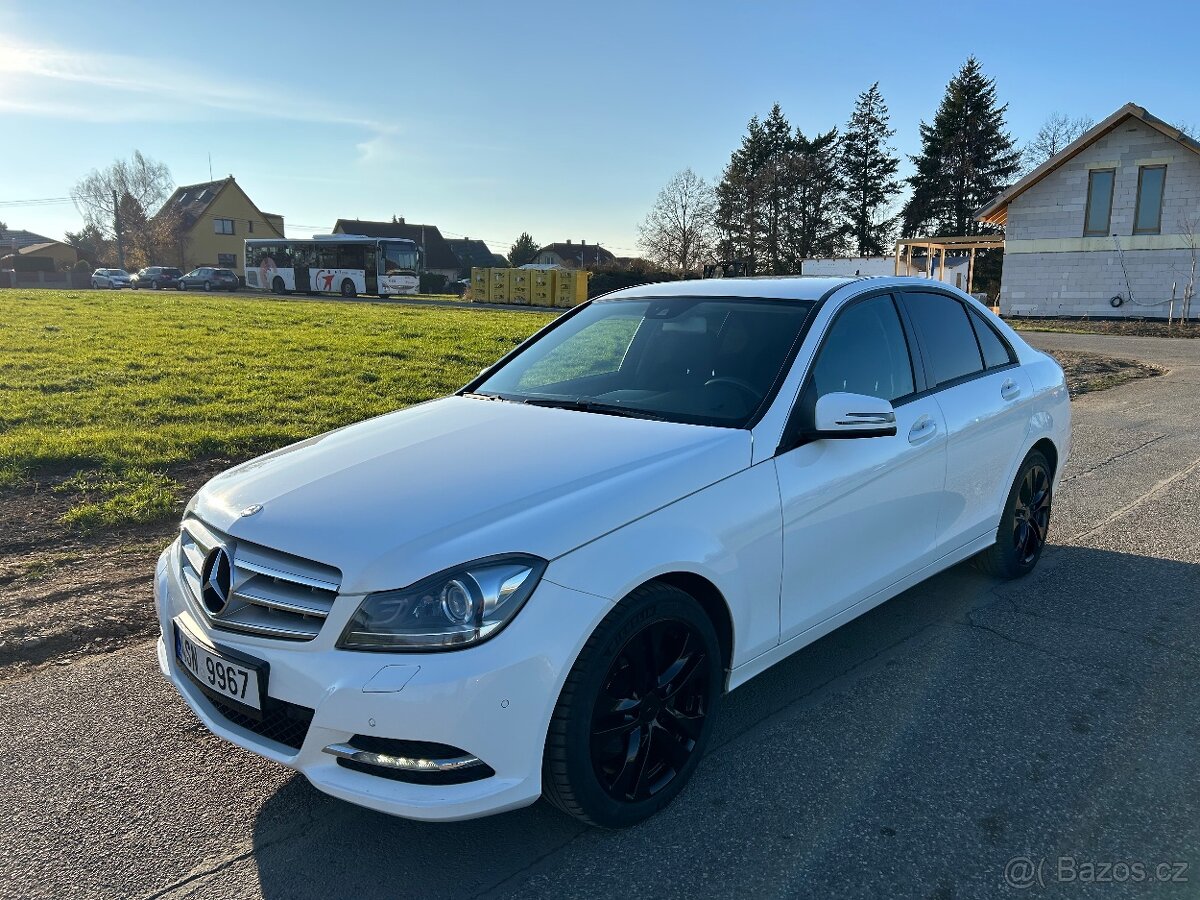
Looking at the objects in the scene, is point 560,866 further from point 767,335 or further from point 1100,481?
point 1100,481

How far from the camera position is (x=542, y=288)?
41.2 m

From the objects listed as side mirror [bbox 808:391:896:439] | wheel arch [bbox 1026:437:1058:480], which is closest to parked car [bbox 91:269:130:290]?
wheel arch [bbox 1026:437:1058:480]

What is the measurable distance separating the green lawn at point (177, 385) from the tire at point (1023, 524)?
511 cm

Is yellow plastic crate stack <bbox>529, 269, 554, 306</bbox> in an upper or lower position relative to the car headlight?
upper

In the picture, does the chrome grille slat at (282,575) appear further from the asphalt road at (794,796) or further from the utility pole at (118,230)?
the utility pole at (118,230)

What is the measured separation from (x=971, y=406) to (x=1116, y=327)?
2638 centimetres

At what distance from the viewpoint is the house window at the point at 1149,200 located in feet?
92.3

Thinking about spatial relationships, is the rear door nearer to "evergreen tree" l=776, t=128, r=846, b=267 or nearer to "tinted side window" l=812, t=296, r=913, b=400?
"tinted side window" l=812, t=296, r=913, b=400

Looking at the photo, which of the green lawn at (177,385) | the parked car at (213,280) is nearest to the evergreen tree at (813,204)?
the parked car at (213,280)

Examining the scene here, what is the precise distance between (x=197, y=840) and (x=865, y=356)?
302 cm

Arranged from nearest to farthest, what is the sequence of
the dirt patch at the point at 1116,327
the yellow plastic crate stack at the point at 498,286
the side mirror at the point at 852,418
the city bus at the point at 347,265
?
the side mirror at the point at 852,418 → the dirt patch at the point at 1116,327 → the city bus at the point at 347,265 → the yellow plastic crate stack at the point at 498,286

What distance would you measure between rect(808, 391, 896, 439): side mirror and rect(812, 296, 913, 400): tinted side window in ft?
0.84

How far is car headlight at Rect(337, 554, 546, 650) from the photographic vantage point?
89.0 inches

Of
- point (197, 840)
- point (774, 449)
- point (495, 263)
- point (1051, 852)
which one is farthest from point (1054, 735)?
point (495, 263)
